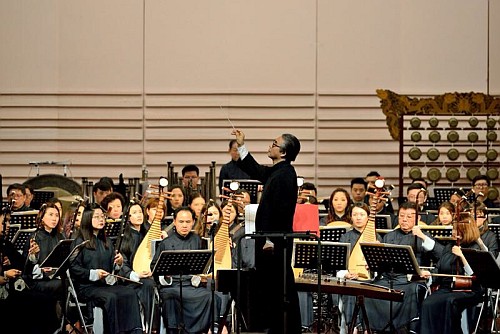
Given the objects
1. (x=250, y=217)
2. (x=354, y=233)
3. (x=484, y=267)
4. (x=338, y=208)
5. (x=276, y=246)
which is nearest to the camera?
(x=276, y=246)

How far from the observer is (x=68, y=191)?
15422 mm

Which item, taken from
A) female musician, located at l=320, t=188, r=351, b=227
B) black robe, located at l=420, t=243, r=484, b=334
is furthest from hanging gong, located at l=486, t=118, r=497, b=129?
black robe, located at l=420, t=243, r=484, b=334

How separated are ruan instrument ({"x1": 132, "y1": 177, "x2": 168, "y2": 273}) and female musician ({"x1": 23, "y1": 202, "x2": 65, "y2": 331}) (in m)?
0.82

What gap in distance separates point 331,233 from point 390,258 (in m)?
1.55

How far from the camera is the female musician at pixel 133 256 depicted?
1084 cm

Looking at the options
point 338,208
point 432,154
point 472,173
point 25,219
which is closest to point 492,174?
point 472,173

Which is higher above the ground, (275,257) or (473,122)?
(473,122)

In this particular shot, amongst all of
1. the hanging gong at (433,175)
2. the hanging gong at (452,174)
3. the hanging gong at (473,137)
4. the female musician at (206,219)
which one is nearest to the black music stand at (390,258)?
the female musician at (206,219)

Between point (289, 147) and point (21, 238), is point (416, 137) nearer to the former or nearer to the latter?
point (21, 238)

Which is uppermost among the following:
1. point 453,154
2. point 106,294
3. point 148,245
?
point 453,154

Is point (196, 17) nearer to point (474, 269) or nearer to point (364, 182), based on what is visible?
point (364, 182)

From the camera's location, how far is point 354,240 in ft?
37.2

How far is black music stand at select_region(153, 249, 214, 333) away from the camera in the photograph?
10.0 m

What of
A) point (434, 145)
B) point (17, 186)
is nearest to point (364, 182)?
point (434, 145)
